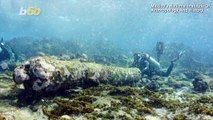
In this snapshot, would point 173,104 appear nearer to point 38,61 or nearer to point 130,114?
point 130,114

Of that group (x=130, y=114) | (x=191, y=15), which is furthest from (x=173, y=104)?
(x=191, y=15)

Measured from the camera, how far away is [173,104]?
10062mm

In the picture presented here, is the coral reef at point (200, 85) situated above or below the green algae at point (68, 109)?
below

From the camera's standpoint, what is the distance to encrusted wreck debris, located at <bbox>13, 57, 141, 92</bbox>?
31.4 ft

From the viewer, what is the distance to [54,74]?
9852mm

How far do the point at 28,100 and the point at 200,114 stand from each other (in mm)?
5871

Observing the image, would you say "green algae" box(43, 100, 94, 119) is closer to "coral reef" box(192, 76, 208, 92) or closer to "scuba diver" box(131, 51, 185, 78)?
"coral reef" box(192, 76, 208, 92)

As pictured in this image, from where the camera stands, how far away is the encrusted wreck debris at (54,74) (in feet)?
31.4

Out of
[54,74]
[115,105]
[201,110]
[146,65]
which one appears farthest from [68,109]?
[146,65]

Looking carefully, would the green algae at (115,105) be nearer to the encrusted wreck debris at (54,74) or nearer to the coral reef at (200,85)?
the encrusted wreck debris at (54,74)

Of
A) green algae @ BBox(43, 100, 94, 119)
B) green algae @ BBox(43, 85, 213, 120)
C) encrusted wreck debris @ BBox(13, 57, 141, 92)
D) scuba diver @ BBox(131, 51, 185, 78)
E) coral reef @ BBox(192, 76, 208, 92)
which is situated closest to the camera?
green algae @ BBox(43, 100, 94, 119)

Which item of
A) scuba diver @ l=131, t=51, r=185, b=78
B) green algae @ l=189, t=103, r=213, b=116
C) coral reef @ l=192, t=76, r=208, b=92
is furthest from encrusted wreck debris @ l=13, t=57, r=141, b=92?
scuba diver @ l=131, t=51, r=185, b=78

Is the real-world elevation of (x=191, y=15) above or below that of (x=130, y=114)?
above

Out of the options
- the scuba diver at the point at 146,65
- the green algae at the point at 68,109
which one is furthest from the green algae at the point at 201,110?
the scuba diver at the point at 146,65
